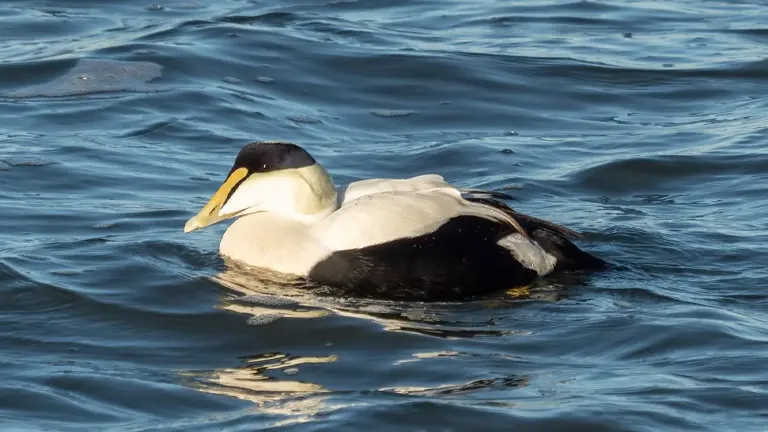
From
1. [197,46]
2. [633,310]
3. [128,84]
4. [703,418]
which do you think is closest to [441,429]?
[703,418]

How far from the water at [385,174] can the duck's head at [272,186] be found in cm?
32

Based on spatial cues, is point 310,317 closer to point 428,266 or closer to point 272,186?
point 428,266

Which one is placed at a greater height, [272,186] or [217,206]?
[272,186]

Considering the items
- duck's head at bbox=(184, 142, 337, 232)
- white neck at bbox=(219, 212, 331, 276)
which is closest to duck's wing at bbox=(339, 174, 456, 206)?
duck's head at bbox=(184, 142, 337, 232)

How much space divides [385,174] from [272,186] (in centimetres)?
236

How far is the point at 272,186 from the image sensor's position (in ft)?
24.4

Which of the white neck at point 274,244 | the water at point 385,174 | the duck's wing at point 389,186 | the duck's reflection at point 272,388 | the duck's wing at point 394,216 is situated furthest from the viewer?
the duck's wing at point 389,186

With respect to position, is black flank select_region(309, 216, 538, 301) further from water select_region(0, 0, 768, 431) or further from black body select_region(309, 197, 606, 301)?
water select_region(0, 0, 768, 431)

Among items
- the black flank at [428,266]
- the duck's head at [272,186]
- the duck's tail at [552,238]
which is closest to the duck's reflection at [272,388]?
the black flank at [428,266]

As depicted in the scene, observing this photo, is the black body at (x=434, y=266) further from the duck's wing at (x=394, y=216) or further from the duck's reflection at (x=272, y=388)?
the duck's reflection at (x=272, y=388)

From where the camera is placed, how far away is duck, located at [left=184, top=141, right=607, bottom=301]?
705 centimetres

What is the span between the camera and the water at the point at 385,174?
5746mm

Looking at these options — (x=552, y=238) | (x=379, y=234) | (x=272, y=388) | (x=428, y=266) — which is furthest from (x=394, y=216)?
(x=272, y=388)

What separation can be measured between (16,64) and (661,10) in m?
6.35
